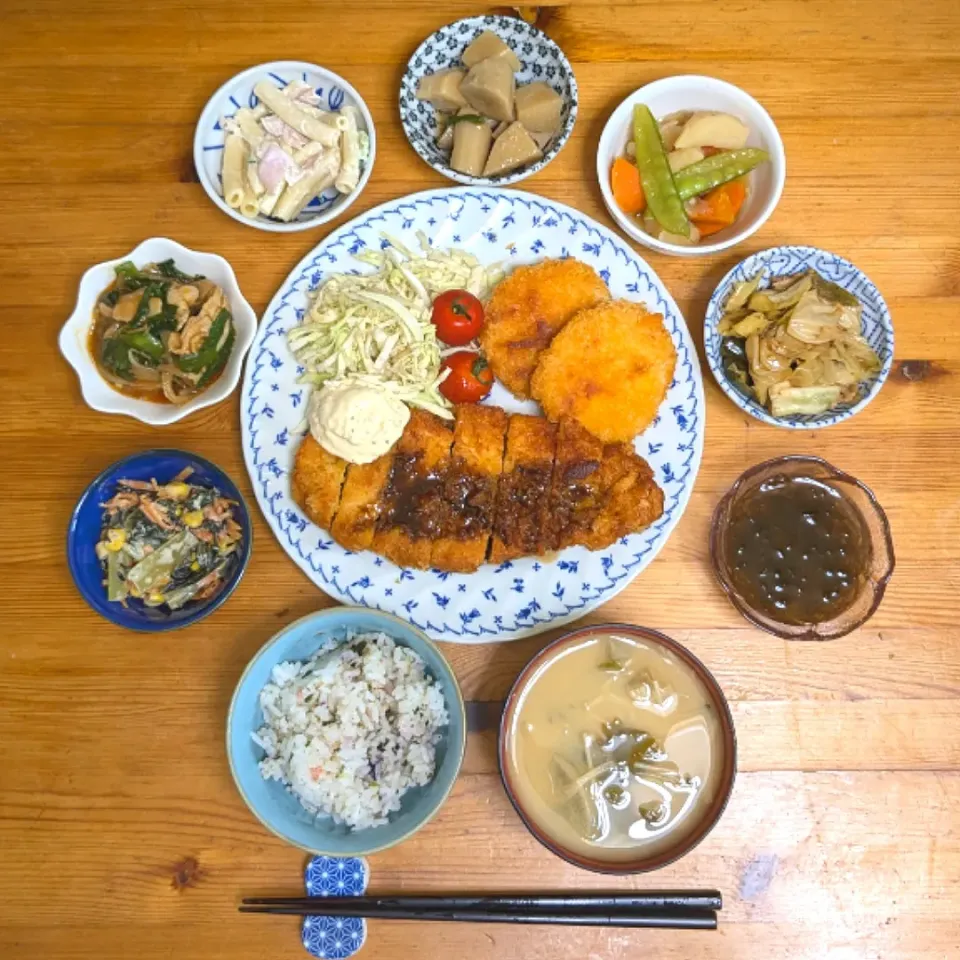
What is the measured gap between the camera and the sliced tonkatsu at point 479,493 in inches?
115

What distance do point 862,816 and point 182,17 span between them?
4329mm

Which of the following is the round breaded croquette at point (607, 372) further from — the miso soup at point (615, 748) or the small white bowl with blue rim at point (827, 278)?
the miso soup at point (615, 748)

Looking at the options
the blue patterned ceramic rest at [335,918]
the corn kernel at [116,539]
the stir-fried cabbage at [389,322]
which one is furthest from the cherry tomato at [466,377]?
the blue patterned ceramic rest at [335,918]

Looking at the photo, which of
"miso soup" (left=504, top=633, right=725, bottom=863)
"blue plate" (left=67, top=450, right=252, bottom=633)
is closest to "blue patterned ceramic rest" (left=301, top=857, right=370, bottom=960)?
"miso soup" (left=504, top=633, right=725, bottom=863)

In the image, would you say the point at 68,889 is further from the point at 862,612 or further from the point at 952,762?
the point at 952,762

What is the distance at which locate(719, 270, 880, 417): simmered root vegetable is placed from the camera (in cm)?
297

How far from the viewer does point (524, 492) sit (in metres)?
2.95

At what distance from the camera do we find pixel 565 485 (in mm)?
2949

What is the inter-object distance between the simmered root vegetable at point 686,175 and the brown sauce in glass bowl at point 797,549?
1.10 meters

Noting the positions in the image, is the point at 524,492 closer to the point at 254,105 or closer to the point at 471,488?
the point at 471,488

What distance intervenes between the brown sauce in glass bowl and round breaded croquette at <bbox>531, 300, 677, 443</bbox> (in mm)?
542

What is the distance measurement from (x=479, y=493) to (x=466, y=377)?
473mm

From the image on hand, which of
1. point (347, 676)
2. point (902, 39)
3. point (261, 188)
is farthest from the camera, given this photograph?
point (902, 39)

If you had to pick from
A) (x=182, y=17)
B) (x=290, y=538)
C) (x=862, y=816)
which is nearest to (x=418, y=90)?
(x=182, y=17)
